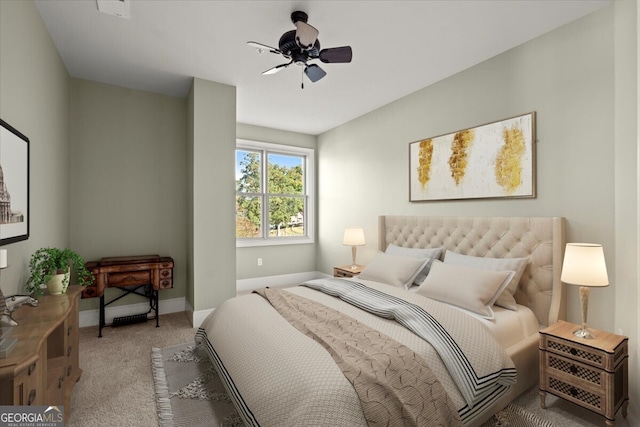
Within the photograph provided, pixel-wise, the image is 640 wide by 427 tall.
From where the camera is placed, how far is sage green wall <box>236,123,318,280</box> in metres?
5.16

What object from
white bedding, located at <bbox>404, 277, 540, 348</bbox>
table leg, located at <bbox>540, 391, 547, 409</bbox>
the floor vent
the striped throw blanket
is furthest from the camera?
the floor vent

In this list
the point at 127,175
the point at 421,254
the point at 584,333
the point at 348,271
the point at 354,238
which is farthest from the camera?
→ the point at 354,238

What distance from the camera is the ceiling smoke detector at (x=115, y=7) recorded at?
2248 mm

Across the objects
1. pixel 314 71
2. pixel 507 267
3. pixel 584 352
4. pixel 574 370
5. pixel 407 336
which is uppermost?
pixel 314 71

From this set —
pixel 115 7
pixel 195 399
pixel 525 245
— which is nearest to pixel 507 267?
pixel 525 245

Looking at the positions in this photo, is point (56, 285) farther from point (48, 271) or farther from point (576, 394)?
point (576, 394)

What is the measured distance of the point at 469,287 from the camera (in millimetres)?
2418

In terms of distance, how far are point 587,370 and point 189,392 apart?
102 inches

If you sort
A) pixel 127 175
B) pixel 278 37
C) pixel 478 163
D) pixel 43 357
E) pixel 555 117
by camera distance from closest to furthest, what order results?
pixel 43 357 → pixel 555 117 → pixel 278 37 → pixel 478 163 → pixel 127 175

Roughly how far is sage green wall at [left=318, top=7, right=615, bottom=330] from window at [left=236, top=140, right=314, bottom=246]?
7.18 feet

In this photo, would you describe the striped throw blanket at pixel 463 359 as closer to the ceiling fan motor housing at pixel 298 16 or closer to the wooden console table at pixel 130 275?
the ceiling fan motor housing at pixel 298 16

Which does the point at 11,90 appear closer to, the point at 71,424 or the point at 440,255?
the point at 71,424

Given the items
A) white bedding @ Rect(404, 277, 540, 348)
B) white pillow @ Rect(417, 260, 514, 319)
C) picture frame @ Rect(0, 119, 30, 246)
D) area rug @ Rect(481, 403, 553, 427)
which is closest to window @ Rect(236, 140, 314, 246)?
picture frame @ Rect(0, 119, 30, 246)

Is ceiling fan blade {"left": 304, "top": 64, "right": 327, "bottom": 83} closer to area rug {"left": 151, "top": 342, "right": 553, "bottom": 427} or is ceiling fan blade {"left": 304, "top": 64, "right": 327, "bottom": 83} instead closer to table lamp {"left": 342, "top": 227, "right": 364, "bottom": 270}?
table lamp {"left": 342, "top": 227, "right": 364, "bottom": 270}
